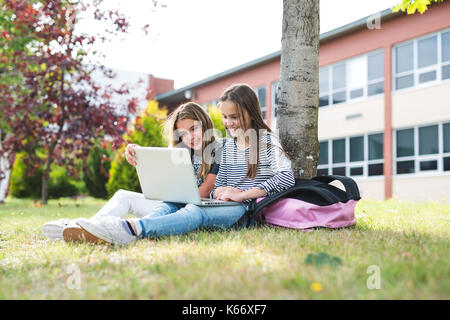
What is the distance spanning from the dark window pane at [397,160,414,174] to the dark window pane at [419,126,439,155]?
1.45 ft

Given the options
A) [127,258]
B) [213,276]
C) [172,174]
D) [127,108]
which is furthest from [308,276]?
[127,108]

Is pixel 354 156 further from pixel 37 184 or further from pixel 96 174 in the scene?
pixel 37 184

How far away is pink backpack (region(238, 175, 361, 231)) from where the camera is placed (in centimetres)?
335

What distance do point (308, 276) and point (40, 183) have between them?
14864 mm

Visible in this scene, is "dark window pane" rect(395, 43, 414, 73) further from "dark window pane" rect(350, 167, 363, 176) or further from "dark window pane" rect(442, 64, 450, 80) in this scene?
"dark window pane" rect(350, 167, 363, 176)

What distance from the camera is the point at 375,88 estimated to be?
45.5 ft

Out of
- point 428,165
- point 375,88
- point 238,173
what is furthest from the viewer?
point 375,88

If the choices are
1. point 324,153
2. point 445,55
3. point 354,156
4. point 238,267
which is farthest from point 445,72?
point 238,267

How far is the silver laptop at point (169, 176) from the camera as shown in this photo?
3236mm

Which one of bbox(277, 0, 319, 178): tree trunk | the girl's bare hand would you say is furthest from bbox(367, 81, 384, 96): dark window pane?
the girl's bare hand

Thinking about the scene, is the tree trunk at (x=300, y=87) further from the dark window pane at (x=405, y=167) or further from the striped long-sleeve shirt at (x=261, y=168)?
the dark window pane at (x=405, y=167)

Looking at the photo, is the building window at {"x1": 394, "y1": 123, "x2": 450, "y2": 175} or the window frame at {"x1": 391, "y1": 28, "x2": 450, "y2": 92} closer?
the building window at {"x1": 394, "y1": 123, "x2": 450, "y2": 175}

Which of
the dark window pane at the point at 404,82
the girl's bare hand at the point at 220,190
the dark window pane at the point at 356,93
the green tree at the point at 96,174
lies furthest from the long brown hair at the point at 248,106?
the dark window pane at the point at 356,93

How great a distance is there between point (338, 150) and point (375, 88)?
2351 millimetres
